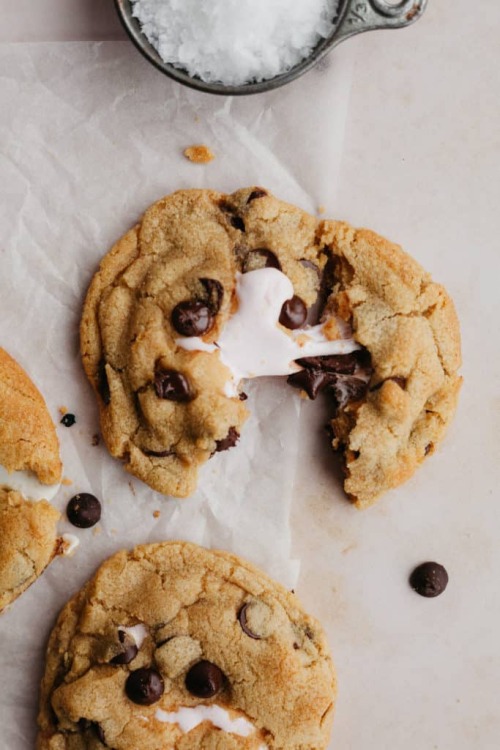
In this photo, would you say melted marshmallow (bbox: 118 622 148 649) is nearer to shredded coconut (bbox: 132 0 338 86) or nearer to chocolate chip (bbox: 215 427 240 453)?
chocolate chip (bbox: 215 427 240 453)

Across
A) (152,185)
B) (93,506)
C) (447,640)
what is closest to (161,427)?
(93,506)

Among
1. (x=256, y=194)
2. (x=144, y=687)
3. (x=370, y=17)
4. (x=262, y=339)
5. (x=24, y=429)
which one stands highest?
(x=370, y=17)

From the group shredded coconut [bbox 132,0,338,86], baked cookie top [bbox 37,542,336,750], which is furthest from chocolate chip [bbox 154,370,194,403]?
shredded coconut [bbox 132,0,338,86]

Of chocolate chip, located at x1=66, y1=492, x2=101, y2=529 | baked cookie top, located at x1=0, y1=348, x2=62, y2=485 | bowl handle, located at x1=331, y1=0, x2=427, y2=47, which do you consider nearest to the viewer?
bowl handle, located at x1=331, y1=0, x2=427, y2=47

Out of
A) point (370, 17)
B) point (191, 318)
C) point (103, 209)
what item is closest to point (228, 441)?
point (191, 318)

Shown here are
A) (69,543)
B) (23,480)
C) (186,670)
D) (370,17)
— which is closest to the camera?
(370,17)

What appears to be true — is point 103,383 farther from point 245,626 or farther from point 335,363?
point 245,626

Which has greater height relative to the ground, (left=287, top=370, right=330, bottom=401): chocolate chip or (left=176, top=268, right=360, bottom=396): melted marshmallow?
(left=176, top=268, right=360, bottom=396): melted marshmallow
